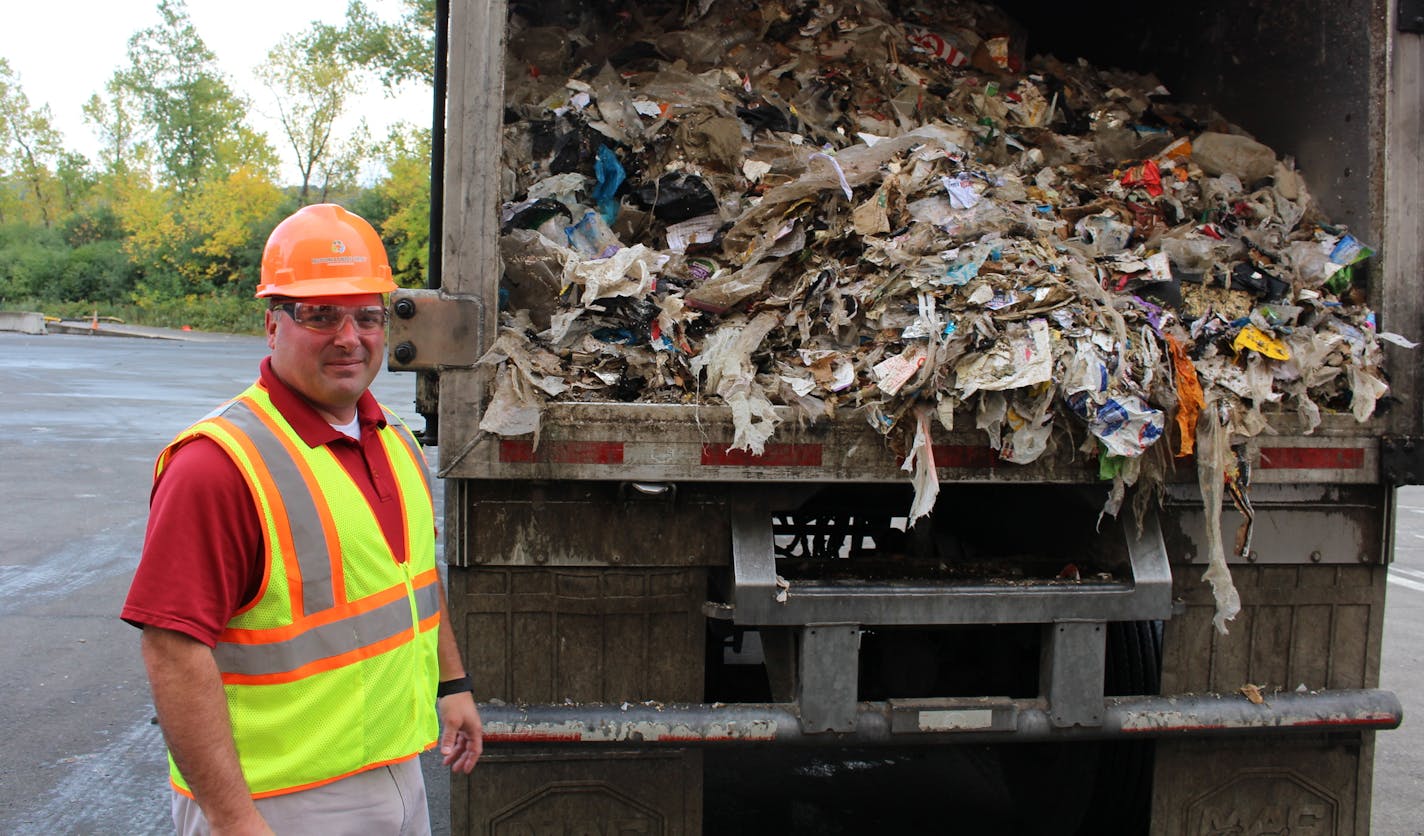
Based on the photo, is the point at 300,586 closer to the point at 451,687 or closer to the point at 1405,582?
the point at 451,687

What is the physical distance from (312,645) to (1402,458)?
8.51 feet

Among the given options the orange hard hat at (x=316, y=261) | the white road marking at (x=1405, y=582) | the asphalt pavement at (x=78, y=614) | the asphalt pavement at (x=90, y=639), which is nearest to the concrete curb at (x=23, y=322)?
the asphalt pavement at (x=78, y=614)

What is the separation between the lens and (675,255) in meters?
3.49

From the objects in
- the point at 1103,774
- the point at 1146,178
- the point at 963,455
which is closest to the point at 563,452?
the point at 963,455

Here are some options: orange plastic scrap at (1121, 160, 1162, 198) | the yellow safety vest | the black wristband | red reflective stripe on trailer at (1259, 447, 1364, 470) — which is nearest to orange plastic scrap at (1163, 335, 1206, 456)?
red reflective stripe on trailer at (1259, 447, 1364, 470)

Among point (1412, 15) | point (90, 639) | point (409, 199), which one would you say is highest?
point (409, 199)

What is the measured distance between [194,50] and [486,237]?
185 feet

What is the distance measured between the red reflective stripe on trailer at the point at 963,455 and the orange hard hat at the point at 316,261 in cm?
134

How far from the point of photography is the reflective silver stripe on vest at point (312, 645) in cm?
191

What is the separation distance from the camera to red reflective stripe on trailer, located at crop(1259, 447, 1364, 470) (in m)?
3.01

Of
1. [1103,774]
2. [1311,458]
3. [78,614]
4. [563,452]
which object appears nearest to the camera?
[563,452]

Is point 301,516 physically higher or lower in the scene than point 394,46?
lower

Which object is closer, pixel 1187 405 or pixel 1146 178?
pixel 1187 405

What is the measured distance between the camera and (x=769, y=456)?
9.25ft
